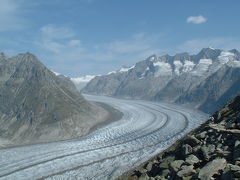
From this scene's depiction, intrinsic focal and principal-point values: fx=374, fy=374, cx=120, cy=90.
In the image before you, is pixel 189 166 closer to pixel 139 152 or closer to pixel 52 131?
pixel 139 152

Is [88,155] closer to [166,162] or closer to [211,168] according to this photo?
[166,162]

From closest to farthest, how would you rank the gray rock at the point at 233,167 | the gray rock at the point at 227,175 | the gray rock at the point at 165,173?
1. the gray rock at the point at 227,175
2. the gray rock at the point at 233,167
3. the gray rock at the point at 165,173

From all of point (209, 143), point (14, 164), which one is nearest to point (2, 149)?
point (14, 164)

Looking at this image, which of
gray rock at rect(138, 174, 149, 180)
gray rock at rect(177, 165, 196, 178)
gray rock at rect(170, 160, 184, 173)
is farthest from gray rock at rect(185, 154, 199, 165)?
gray rock at rect(138, 174, 149, 180)

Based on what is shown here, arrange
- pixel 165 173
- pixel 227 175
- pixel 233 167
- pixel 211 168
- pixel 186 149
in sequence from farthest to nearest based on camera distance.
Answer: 1. pixel 186 149
2. pixel 165 173
3. pixel 211 168
4. pixel 233 167
5. pixel 227 175

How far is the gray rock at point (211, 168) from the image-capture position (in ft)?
92.1

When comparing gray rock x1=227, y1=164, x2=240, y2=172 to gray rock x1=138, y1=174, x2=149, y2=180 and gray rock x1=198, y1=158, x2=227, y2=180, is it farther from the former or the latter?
gray rock x1=138, y1=174, x2=149, y2=180

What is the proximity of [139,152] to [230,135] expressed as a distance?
99.8 meters

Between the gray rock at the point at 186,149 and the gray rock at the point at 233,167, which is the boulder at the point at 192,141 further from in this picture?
the gray rock at the point at 233,167

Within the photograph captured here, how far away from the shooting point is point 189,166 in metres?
31.3

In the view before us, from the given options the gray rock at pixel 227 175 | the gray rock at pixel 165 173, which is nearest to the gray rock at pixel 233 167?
the gray rock at pixel 227 175

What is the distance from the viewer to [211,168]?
94.1 ft

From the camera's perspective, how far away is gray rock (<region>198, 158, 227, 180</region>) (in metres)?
28.1

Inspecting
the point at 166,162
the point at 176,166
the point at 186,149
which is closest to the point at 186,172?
the point at 176,166
